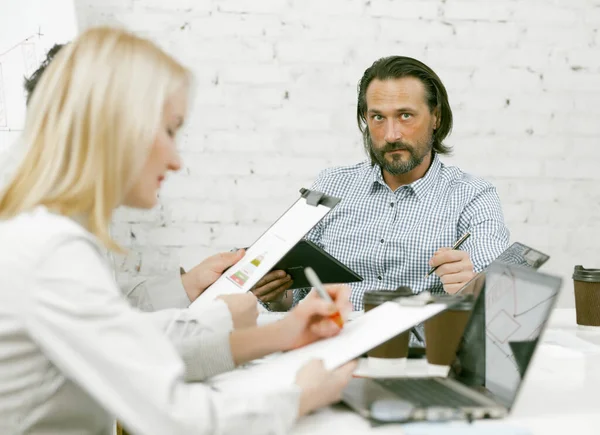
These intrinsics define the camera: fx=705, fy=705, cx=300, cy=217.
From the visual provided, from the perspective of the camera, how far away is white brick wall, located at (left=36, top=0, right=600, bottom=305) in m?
2.56

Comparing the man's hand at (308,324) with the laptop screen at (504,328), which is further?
the man's hand at (308,324)

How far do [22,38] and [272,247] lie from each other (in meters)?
1.34

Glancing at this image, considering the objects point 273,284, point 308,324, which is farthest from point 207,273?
point 308,324

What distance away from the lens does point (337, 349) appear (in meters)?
0.99

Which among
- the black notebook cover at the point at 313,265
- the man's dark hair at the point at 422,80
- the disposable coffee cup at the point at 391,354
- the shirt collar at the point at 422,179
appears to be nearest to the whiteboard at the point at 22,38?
the man's dark hair at the point at 422,80

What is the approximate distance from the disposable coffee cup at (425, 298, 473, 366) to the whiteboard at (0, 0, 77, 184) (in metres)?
1.68

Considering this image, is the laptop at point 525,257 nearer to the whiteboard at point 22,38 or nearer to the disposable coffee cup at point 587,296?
the disposable coffee cup at point 587,296

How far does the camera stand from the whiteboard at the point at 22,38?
2.28m

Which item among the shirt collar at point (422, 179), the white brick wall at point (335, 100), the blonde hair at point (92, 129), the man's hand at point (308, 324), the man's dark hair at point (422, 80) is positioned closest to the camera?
the blonde hair at point (92, 129)

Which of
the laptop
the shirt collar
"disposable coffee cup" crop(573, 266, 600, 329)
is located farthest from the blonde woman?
the shirt collar

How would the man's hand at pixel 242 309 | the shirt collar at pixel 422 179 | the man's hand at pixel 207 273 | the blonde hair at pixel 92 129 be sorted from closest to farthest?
the blonde hair at pixel 92 129 → the man's hand at pixel 242 309 → the man's hand at pixel 207 273 → the shirt collar at pixel 422 179

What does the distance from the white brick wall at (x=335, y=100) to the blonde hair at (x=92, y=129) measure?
5.62ft

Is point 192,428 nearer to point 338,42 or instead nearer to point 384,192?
point 384,192


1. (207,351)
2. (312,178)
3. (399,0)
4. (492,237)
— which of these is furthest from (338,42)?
(207,351)
